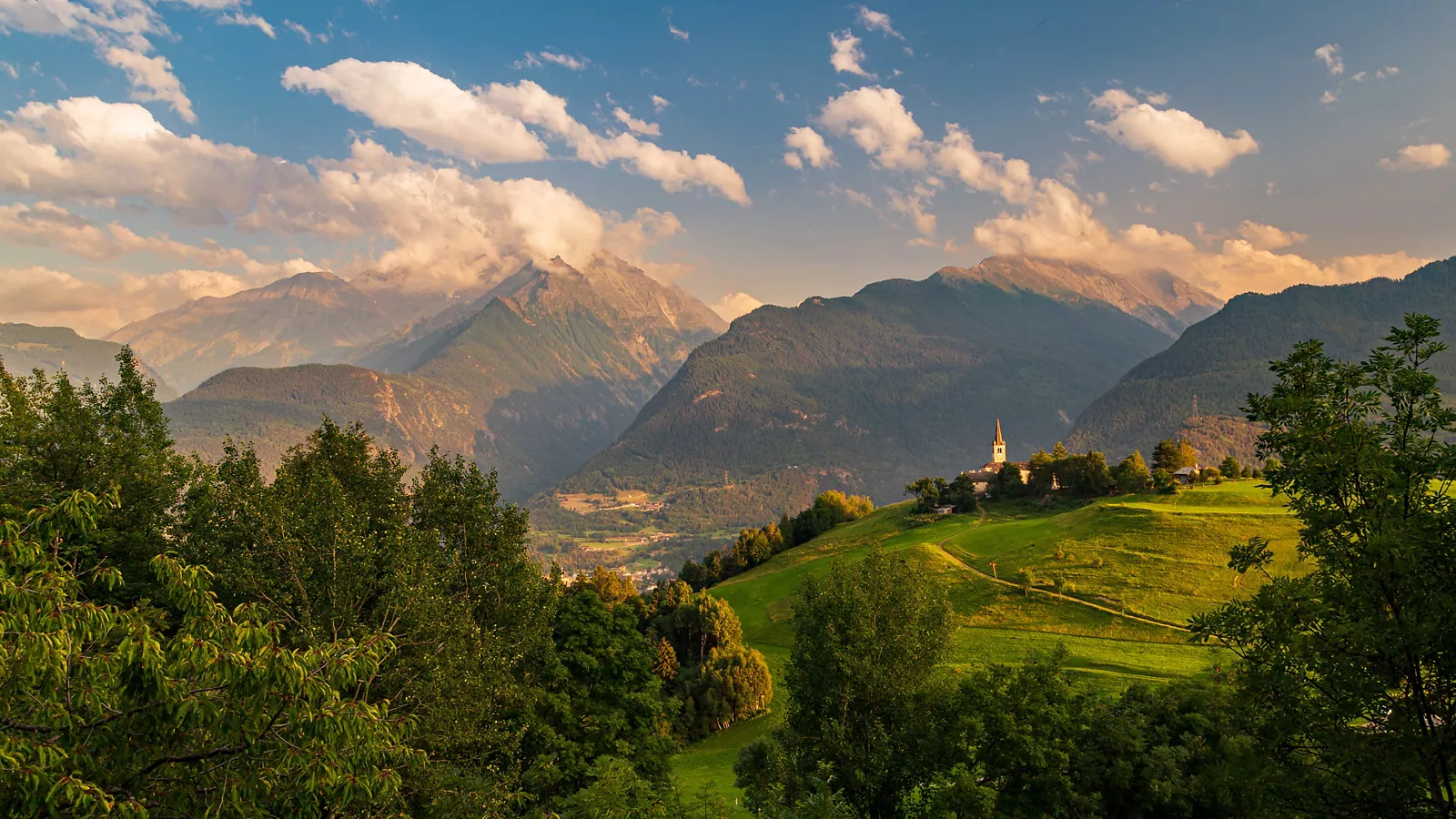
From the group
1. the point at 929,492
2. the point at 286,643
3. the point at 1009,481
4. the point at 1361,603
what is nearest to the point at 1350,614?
the point at 1361,603

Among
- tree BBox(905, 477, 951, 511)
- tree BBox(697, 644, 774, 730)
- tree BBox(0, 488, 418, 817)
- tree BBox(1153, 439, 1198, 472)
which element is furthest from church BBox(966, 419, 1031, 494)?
tree BBox(0, 488, 418, 817)

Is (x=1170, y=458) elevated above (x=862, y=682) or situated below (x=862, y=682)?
above

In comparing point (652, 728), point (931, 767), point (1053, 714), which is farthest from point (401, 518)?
point (1053, 714)

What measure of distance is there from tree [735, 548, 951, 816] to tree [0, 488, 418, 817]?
18.5 meters

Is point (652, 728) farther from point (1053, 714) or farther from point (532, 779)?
point (1053, 714)

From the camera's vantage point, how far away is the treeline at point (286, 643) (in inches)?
282

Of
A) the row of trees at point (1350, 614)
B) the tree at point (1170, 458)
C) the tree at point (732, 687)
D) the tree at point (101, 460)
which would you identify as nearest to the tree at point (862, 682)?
the row of trees at point (1350, 614)

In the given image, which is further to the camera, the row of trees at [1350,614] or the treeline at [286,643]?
the row of trees at [1350,614]

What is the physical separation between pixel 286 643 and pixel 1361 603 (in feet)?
81.9

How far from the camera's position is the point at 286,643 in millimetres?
18969

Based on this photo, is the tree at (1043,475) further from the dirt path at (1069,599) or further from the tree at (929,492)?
the dirt path at (1069,599)

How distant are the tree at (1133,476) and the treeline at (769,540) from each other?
42600mm

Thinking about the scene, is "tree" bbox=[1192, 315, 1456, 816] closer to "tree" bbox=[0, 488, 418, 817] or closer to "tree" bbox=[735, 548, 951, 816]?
"tree" bbox=[735, 548, 951, 816]

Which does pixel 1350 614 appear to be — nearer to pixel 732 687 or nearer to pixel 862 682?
pixel 862 682
